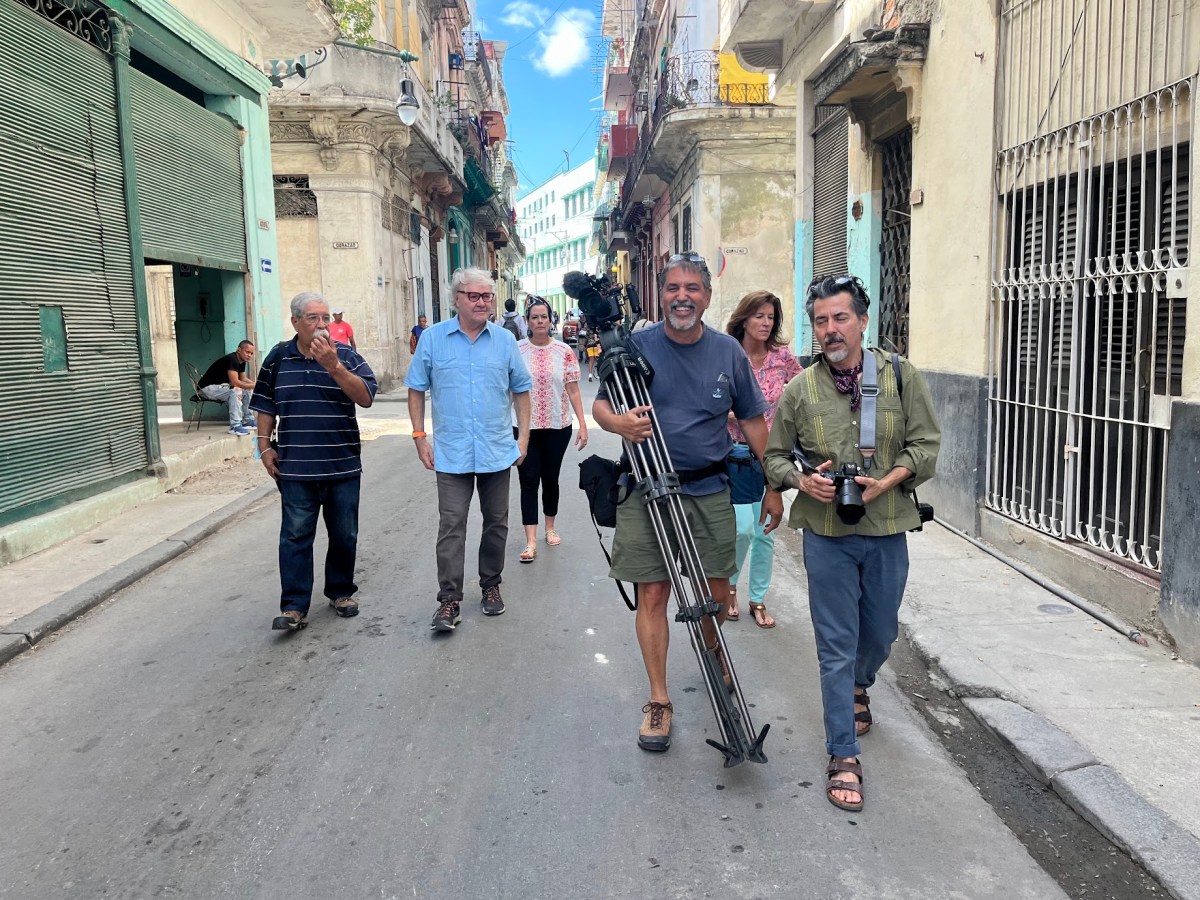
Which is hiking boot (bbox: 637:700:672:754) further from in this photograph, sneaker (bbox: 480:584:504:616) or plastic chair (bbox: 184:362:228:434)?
plastic chair (bbox: 184:362:228:434)

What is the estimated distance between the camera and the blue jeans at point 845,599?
3127 millimetres

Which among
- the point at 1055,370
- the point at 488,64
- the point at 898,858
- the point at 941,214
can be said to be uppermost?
the point at 488,64

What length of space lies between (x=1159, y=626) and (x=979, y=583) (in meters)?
1.17

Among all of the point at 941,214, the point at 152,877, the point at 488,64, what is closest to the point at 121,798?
the point at 152,877

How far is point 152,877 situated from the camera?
2691 mm

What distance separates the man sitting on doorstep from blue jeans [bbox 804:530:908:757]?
9.90 metres

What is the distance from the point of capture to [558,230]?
85688mm

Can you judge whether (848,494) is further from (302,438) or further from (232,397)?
(232,397)

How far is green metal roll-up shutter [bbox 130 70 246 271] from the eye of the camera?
9242mm

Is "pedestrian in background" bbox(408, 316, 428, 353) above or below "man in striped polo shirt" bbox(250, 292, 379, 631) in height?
above

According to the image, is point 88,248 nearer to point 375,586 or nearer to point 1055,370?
point 375,586

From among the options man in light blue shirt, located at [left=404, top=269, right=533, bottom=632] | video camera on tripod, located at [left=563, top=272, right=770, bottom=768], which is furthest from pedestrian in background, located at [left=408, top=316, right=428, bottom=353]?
video camera on tripod, located at [left=563, top=272, right=770, bottom=768]

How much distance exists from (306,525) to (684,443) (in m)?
2.50

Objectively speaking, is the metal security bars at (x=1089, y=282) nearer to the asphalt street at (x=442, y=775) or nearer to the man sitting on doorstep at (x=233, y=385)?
the asphalt street at (x=442, y=775)
